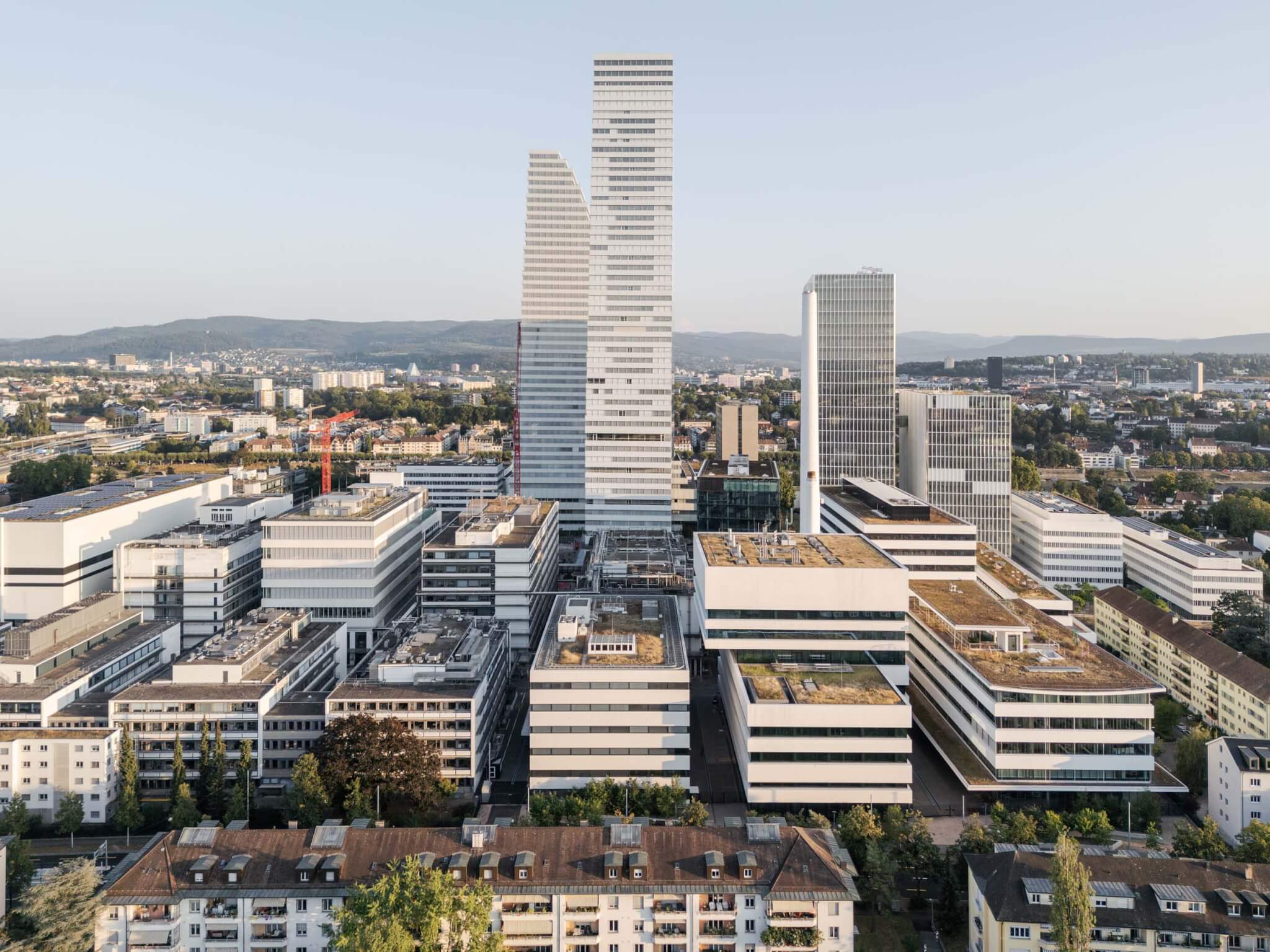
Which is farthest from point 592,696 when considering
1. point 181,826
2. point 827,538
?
point 827,538

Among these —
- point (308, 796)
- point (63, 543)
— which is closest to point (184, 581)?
point (63, 543)

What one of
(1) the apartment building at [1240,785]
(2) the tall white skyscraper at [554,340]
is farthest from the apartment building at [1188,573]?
(2) the tall white skyscraper at [554,340]

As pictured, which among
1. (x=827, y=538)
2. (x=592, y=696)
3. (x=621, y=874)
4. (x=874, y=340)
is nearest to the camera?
(x=621, y=874)

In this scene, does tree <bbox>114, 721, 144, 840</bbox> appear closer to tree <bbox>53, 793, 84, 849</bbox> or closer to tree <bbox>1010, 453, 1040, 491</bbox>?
tree <bbox>53, 793, 84, 849</bbox>

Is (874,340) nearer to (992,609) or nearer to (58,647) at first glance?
(992,609)

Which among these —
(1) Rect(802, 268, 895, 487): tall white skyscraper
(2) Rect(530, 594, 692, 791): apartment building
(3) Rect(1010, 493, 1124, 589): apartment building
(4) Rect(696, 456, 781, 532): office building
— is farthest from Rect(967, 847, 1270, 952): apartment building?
(1) Rect(802, 268, 895, 487): tall white skyscraper

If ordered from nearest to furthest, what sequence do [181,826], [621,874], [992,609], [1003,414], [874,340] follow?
[621,874] < [181,826] < [992,609] < [1003,414] < [874,340]

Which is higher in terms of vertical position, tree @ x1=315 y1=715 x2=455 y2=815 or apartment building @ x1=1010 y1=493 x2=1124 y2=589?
apartment building @ x1=1010 y1=493 x2=1124 y2=589
